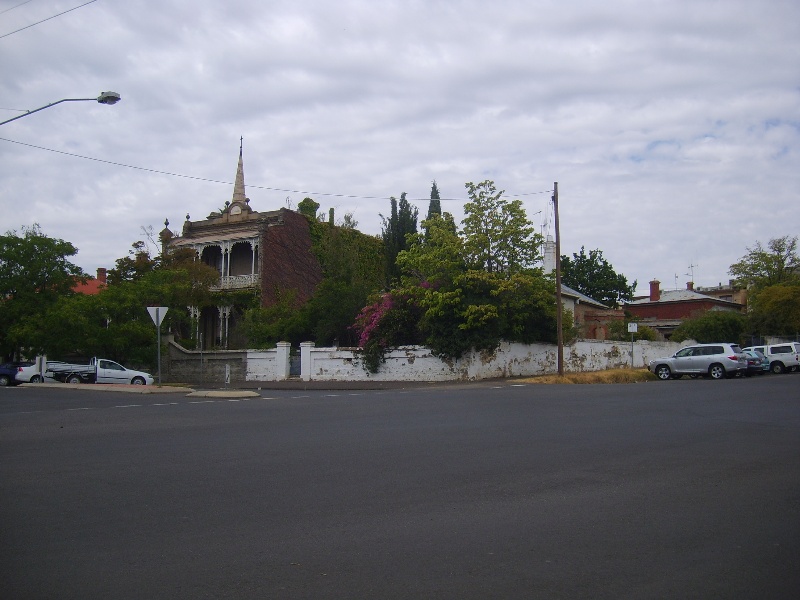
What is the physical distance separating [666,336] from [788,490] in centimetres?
6180

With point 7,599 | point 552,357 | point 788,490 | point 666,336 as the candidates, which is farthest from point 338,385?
point 666,336

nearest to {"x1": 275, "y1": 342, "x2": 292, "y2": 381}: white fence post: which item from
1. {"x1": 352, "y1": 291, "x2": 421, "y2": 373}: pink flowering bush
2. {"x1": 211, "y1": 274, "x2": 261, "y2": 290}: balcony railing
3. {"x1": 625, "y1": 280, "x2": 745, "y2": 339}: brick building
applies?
{"x1": 352, "y1": 291, "x2": 421, "y2": 373}: pink flowering bush

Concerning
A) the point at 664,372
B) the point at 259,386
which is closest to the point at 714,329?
the point at 664,372

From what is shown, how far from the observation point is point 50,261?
41812mm

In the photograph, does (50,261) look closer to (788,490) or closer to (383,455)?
(383,455)

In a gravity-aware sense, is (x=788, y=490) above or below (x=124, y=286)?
below

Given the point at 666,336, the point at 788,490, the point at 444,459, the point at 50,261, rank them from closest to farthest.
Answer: the point at 788,490
the point at 444,459
the point at 50,261
the point at 666,336

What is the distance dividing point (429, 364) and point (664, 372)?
11.0 m

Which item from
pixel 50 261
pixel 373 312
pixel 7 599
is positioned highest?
pixel 50 261

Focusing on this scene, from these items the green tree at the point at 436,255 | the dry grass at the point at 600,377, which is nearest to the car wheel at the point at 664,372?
the dry grass at the point at 600,377

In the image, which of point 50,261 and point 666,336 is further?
point 666,336

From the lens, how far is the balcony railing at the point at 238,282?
154 feet

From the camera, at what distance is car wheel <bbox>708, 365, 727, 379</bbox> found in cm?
3228

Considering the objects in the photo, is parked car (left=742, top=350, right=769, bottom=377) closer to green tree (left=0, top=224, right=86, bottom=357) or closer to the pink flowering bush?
the pink flowering bush
